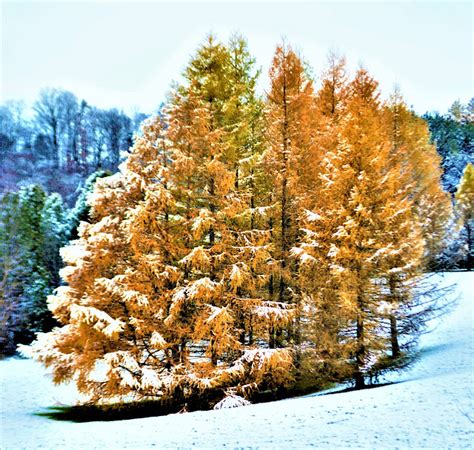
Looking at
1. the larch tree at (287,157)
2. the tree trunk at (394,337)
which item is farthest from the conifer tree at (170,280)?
the tree trunk at (394,337)

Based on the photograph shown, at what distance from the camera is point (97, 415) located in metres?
10.4

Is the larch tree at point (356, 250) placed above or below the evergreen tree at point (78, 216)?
below

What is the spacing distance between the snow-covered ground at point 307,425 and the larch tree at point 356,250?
1362 mm

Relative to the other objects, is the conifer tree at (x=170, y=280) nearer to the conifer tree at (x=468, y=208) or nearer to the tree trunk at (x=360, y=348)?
the tree trunk at (x=360, y=348)

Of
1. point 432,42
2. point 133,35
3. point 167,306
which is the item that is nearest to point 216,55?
point 133,35

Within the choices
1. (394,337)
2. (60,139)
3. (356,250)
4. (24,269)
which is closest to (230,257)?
(356,250)

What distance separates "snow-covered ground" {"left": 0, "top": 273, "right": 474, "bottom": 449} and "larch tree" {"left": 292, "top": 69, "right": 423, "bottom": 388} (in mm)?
1362

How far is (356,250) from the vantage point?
10289mm

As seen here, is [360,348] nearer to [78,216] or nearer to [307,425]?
[307,425]

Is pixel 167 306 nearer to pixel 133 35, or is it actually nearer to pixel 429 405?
pixel 429 405

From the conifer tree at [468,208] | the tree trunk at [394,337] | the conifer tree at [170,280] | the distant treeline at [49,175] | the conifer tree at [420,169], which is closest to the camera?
the conifer tree at [170,280]

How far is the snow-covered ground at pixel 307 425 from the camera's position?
6738 mm

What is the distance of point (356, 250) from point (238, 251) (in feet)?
11.7

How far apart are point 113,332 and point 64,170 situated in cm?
3703
